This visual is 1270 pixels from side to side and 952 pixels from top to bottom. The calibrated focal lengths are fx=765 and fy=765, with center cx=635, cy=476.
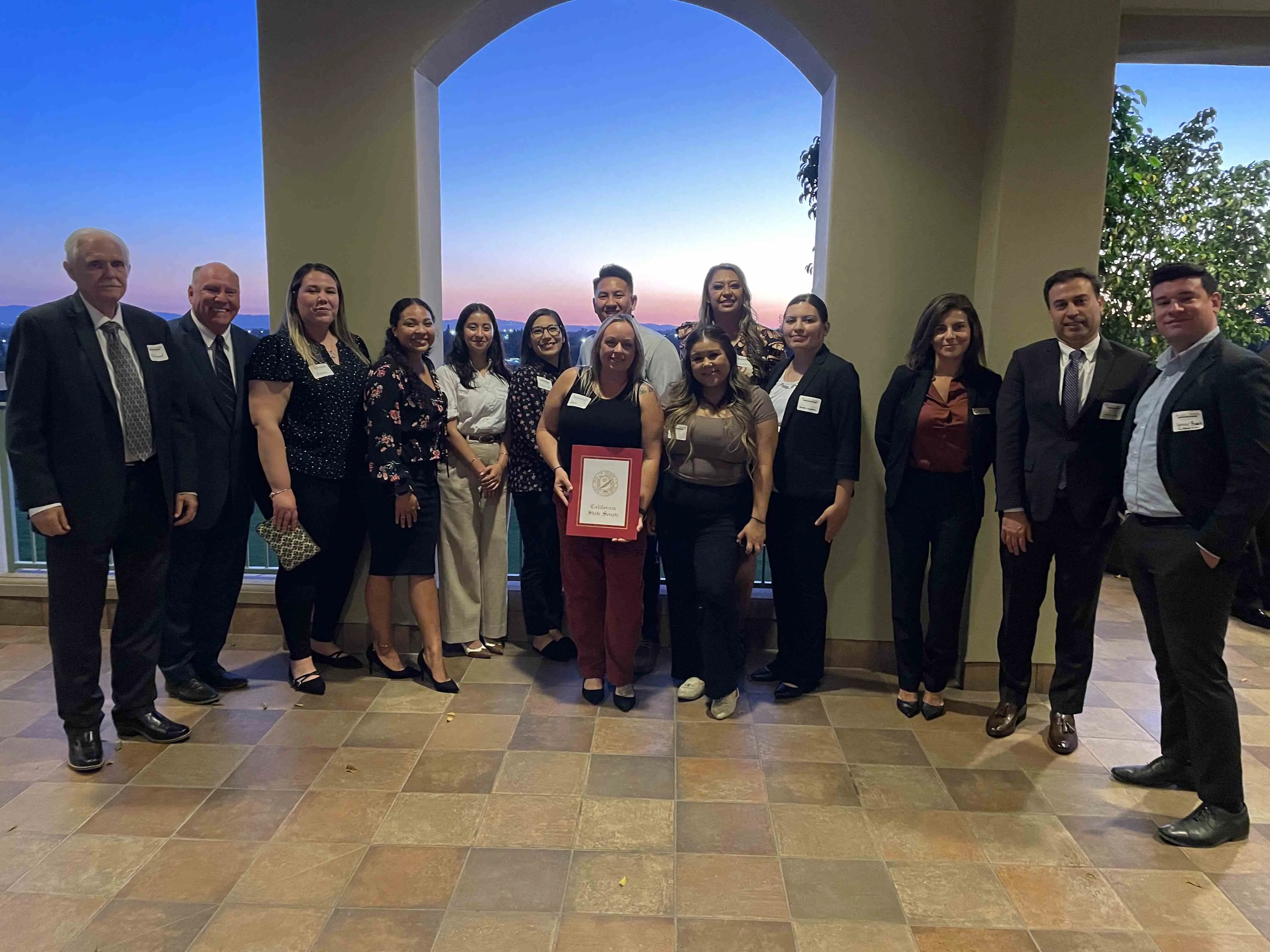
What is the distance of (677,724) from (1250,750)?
7.77ft

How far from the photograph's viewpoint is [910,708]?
11.0 feet

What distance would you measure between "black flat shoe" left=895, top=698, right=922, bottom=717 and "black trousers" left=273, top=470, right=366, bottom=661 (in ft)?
8.52

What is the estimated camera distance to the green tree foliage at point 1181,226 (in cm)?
525

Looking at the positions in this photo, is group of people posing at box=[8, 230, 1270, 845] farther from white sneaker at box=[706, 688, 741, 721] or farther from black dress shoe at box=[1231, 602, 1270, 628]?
black dress shoe at box=[1231, 602, 1270, 628]

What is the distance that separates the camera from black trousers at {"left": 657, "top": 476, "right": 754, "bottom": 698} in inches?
128

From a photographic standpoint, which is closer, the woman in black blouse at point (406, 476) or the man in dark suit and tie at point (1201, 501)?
the man in dark suit and tie at point (1201, 501)

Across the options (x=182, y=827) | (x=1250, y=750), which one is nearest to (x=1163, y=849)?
(x=1250, y=750)

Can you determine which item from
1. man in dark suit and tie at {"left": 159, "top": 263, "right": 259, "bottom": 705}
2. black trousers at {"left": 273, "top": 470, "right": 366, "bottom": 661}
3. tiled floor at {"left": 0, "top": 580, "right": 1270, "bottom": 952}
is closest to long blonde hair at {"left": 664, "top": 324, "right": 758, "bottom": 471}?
tiled floor at {"left": 0, "top": 580, "right": 1270, "bottom": 952}

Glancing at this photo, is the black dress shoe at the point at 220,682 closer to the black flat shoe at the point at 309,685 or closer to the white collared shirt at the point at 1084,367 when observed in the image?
the black flat shoe at the point at 309,685

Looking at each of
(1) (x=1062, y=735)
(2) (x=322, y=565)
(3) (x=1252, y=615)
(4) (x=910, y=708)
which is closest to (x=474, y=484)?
(2) (x=322, y=565)

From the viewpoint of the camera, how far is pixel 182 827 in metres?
2.47

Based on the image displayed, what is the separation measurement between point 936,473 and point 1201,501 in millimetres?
934

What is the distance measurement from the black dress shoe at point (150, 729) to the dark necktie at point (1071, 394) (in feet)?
11.6

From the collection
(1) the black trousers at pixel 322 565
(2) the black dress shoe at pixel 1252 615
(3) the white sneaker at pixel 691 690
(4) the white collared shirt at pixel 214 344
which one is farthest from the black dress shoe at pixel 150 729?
(2) the black dress shoe at pixel 1252 615
